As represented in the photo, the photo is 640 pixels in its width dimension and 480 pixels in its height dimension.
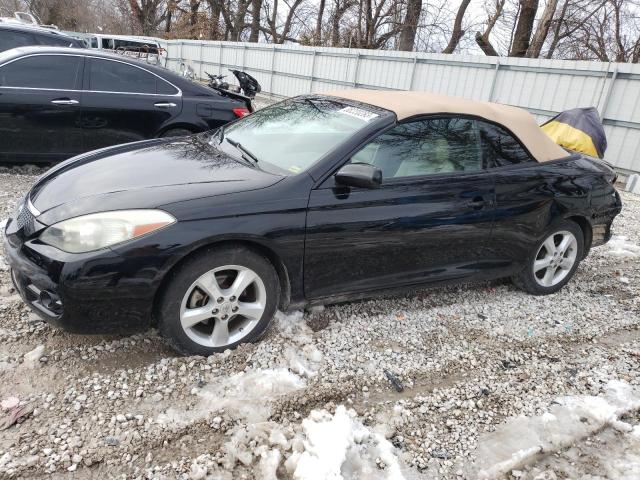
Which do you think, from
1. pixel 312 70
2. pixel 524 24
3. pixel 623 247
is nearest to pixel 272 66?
pixel 312 70

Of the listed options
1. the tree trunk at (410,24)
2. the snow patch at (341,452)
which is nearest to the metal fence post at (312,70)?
the tree trunk at (410,24)

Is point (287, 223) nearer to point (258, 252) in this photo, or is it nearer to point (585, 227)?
point (258, 252)

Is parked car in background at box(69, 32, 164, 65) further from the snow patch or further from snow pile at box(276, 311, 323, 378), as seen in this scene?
the snow patch

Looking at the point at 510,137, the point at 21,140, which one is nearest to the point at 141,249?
the point at 510,137

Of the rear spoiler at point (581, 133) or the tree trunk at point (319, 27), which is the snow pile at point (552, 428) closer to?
the rear spoiler at point (581, 133)

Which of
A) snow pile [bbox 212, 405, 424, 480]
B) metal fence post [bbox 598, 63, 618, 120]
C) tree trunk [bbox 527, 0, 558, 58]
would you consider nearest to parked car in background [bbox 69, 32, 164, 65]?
tree trunk [bbox 527, 0, 558, 58]

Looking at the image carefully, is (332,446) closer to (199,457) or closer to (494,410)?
(199,457)

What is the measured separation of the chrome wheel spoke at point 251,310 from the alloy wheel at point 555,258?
2.45m

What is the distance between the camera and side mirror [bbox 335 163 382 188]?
296 centimetres

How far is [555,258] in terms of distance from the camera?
4.34m

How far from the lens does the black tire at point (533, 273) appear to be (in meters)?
4.18

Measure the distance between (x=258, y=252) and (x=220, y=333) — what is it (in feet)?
1.69

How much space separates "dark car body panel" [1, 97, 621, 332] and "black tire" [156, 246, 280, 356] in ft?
0.18

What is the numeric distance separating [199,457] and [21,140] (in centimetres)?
479
